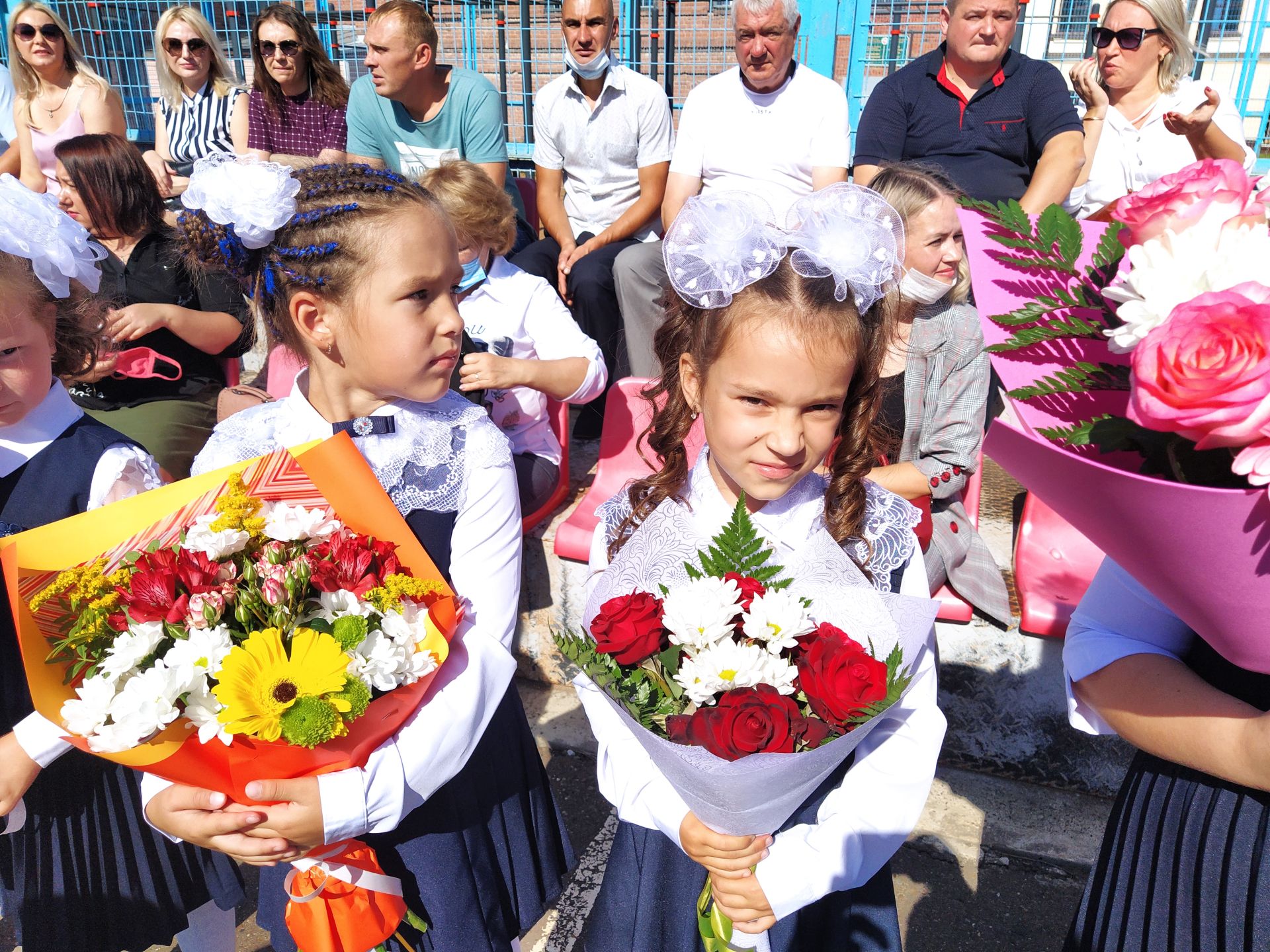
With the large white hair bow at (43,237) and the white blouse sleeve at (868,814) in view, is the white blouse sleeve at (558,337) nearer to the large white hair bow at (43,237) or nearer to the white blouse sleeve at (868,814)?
the large white hair bow at (43,237)

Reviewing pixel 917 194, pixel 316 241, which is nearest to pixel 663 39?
pixel 917 194

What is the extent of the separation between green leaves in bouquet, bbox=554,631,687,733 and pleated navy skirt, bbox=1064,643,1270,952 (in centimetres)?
71

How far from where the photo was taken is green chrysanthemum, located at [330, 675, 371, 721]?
1.23m

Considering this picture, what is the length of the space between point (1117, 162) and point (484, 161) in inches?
115

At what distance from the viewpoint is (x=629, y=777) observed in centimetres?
145

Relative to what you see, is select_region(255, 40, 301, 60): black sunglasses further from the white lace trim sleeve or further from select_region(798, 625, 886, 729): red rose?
select_region(798, 625, 886, 729): red rose

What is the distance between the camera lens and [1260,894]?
115cm

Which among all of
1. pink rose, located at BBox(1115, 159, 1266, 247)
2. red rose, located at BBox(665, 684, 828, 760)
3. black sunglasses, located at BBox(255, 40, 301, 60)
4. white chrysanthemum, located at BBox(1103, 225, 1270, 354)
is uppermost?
black sunglasses, located at BBox(255, 40, 301, 60)

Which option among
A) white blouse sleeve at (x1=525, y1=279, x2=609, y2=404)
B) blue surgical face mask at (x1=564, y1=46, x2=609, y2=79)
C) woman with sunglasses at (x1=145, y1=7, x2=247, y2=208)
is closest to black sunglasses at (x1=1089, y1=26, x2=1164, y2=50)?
blue surgical face mask at (x1=564, y1=46, x2=609, y2=79)

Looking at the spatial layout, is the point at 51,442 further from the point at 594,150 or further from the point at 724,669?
the point at 594,150

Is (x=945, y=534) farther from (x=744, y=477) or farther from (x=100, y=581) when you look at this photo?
(x=100, y=581)

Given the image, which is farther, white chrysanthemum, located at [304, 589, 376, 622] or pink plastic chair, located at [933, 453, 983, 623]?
pink plastic chair, located at [933, 453, 983, 623]

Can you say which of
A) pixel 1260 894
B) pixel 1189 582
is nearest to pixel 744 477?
pixel 1189 582

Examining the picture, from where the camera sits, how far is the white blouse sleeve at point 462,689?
1.40m
